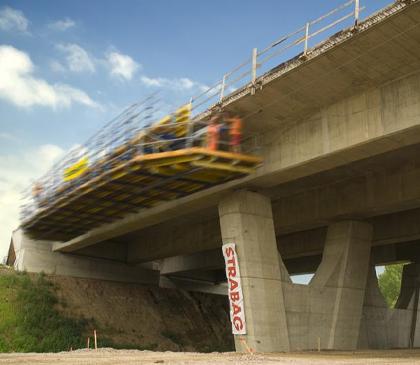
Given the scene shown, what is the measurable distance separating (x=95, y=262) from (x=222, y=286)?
1645 cm

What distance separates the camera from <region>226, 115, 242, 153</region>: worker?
22019mm

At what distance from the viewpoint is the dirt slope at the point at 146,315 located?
127ft

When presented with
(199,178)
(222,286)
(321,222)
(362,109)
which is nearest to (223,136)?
(199,178)

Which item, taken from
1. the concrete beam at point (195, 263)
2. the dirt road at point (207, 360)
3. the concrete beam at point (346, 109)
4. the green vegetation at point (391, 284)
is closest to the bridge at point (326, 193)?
the concrete beam at point (346, 109)

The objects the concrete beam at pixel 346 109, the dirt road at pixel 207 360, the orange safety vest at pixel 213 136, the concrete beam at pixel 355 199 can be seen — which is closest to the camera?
the dirt road at pixel 207 360

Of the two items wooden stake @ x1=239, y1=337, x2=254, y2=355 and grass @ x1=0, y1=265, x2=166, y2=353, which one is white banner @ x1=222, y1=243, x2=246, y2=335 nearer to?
wooden stake @ x1=239, y1=337, x2=254, y2=355

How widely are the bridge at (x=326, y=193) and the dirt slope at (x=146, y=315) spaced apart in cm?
562

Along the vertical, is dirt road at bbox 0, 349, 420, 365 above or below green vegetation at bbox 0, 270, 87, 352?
below

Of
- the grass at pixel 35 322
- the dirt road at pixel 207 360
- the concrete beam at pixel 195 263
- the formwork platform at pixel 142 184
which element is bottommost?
the dirt road at pixel 207 360

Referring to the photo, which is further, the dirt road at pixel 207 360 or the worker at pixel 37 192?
the worker at pixel 37 192

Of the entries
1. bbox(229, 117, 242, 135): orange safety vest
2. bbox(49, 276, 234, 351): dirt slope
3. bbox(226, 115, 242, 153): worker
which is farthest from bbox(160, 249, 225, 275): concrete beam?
bbox(229, 117, 242, 135): orange safety vest

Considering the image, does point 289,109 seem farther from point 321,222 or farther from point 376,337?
point 376,337

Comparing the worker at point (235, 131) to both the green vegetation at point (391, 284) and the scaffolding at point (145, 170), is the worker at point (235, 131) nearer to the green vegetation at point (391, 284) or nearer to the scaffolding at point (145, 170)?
the scaffolding at point (145, 170)

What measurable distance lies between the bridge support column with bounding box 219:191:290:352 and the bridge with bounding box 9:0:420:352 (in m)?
0.05
